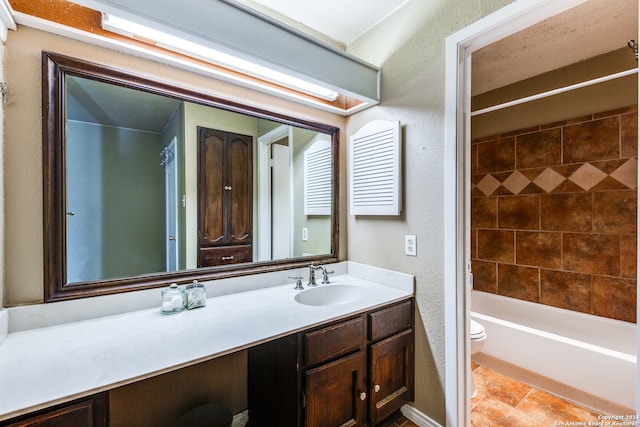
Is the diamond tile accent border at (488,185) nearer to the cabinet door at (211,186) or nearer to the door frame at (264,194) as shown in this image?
the door frame at (264,194)

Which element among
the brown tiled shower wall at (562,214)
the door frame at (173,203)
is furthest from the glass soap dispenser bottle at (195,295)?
the brown tiled shower wall at (562,214)

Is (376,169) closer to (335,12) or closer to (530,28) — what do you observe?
(335,12)

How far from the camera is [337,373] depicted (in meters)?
1.22

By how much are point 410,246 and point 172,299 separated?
1.23 metres

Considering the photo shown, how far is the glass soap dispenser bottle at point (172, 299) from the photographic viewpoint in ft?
3.99

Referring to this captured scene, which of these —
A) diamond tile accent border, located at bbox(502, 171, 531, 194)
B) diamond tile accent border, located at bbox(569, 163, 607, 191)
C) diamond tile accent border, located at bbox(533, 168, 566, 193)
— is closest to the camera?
diamond tile accent border, located at bbox(569, 163, 607, 191)

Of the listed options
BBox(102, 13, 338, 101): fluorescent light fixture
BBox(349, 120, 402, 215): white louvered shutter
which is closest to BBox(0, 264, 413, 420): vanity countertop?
BBox(349, 120, 402, 215): white louvered shutter

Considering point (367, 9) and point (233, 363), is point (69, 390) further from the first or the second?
point (367, 9)

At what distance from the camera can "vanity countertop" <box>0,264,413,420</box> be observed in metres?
0.72

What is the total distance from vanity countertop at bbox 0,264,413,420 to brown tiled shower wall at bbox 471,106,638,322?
1.72 m

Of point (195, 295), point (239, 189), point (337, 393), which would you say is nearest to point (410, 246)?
point (337, 393)

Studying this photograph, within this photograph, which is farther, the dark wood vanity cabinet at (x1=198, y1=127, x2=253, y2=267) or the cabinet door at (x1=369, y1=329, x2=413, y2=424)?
the dark wood vanity cabinet at (x1=198, y1=127, x2=253, y2=267)

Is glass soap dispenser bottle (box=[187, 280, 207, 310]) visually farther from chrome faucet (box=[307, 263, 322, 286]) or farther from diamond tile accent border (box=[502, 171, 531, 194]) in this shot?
diamond tile accent border (box=[502, 171, 531, 194])

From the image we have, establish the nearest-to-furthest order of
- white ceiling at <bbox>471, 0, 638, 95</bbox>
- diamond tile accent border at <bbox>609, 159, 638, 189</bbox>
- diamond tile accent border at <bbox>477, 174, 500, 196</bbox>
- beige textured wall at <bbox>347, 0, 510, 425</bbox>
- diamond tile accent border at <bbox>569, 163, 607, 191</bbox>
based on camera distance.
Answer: beige textured wall at <bbox>347, 0, 510, 425</bbox>, white ceiling at <bbox>471, 0, 638, 95</bbox>, diamond tile accent border at <bbox>609, 159, 638, 189</bbox>, diamond tile accent border at <bbox>569, 163, 607, 191</bbox>, diamond tile accent border at <bbox>477, 174, 500, 196</bbox>
